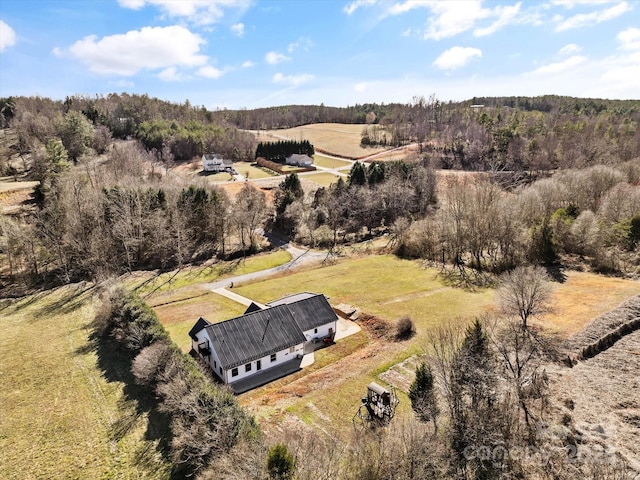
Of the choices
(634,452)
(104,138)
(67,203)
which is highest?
(104,138)

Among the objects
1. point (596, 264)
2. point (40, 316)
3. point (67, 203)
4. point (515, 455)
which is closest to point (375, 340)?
point (515, 455)

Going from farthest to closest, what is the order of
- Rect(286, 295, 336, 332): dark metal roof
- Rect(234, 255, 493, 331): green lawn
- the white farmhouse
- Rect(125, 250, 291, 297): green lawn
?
Rect(125, 250, 291, 297): green lawn, Rect(234, 255, 493, 331): green lawn, Rect(286, 295, 336, 332): dark metal roof, the white farmhouse

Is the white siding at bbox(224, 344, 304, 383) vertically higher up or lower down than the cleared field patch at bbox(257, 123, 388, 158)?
lower down

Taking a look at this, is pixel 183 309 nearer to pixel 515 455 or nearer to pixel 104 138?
pixel 515 455

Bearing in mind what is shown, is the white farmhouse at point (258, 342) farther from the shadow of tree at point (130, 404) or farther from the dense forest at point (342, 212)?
the dense forest at point (342, 212)

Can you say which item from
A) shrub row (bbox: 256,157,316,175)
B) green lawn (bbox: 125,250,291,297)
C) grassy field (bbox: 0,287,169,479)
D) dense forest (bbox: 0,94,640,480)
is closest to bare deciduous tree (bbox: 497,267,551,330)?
dense forest (bbox: 0,94,640,480)

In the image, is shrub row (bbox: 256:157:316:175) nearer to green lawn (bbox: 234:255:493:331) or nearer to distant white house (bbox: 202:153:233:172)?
distant white house (bbox: 202:153:233:172)
